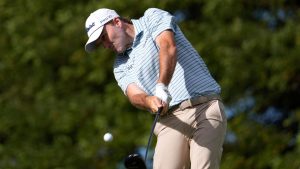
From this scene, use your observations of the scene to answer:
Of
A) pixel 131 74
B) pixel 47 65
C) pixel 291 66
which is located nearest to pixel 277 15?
pixel 291 66

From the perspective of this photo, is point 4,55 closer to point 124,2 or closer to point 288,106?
point 124,2

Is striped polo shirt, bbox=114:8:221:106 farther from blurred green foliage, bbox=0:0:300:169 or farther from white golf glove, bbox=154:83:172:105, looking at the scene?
blurred green foliage, bbox=0:0:300:169

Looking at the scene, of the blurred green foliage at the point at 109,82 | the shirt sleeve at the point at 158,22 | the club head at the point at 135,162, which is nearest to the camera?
the club head at the point at 135,162

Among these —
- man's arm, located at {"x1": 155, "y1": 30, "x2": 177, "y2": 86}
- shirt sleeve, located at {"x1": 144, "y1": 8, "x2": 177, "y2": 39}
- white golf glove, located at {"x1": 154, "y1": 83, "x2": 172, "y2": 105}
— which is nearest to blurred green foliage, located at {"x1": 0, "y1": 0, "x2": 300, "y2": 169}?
shirt sleeve, located at {"x1": 144, "y1": 8, "x2": 177, "y2": 39}

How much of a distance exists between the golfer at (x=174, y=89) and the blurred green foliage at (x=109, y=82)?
6.28 metres

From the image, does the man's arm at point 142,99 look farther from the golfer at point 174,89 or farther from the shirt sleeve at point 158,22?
the shirt sleeve at point 158,22

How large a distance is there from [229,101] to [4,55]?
141 inches

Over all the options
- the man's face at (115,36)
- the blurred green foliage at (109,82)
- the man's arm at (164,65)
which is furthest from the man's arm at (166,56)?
the blurred green foliage at (109,82)

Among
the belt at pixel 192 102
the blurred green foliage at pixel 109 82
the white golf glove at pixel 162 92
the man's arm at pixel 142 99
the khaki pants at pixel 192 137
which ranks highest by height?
the white golf glove at pixel 162 92

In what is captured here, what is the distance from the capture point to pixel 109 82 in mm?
15758

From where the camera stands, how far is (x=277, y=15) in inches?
600

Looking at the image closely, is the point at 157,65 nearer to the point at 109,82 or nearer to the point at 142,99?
the point at 142,99

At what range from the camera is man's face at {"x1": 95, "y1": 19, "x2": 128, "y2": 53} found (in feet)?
23.0

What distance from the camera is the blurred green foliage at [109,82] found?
47.0 ft
